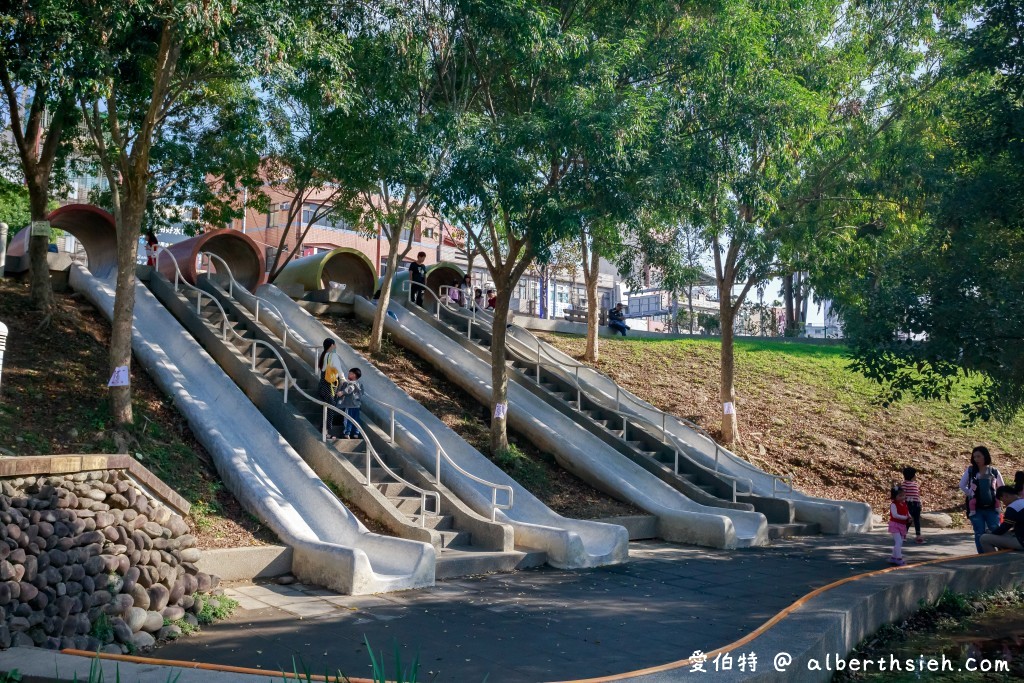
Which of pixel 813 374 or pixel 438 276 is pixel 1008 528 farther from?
pixel 438 276

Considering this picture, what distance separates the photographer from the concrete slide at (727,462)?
15484 mm

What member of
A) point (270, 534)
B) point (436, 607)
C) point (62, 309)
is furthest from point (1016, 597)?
point (62, 309)

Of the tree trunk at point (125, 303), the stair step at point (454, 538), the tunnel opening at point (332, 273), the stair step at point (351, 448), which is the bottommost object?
the stair step at point (454, 538)

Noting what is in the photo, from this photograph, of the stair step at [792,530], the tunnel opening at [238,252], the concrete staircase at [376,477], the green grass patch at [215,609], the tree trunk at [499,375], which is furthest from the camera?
the tunnel opening at [238,252]

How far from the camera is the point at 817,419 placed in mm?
20797

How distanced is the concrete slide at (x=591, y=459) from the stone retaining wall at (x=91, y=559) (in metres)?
7.59

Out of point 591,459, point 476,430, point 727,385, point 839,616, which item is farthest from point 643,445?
point 839,616

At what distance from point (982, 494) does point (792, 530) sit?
3.64m

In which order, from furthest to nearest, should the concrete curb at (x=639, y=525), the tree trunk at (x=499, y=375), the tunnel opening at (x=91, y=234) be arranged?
the tunnel opening at (x=91, y=234)
the tree trunk at (x=499, y=375)
the concrete curb at (x=639, y=525)

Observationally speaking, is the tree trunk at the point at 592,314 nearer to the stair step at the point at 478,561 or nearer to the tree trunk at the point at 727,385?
the tree trunk at the point at 727,385

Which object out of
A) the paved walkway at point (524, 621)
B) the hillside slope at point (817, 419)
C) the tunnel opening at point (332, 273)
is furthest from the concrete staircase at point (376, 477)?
the hillside slope at point (817, 419)

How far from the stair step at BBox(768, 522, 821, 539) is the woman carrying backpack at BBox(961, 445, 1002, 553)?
10.4 ft

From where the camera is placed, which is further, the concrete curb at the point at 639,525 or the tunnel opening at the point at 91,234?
the tunnel opening at the point at 91,234

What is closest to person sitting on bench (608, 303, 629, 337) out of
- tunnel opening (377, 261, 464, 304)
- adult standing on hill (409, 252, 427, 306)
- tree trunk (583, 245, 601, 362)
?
tree trunk (583, 245, 601, 362)
